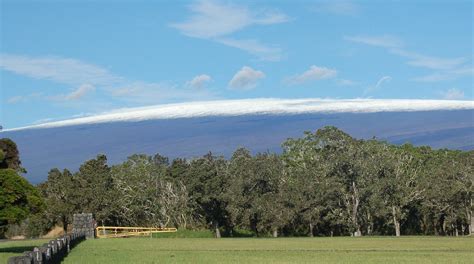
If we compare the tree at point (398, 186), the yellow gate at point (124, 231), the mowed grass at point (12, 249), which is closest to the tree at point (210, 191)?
the yellow gate at point (124, 231)

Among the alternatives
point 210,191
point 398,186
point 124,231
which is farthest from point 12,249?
point 398,186

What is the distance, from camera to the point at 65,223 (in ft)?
261

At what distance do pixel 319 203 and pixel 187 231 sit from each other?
11.4 meters

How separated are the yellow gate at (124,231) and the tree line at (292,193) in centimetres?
188

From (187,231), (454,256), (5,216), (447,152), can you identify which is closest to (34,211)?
(5,216)

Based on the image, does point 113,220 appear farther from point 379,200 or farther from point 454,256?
point 454,256

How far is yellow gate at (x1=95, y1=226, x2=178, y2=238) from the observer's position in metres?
70.4

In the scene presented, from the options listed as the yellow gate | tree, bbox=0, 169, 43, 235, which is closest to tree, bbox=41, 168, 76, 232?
the yellow gate

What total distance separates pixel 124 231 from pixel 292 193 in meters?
16.2

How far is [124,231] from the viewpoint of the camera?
7825 cm

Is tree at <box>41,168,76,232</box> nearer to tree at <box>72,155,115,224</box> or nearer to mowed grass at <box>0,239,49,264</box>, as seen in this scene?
tree at <box>72,155,115,224</box>

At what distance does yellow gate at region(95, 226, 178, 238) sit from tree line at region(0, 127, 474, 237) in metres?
1.88

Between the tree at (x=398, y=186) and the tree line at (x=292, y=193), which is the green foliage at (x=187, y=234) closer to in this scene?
the tree line at (x=292, y=193)

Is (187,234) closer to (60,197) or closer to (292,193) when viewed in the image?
(292,193)
